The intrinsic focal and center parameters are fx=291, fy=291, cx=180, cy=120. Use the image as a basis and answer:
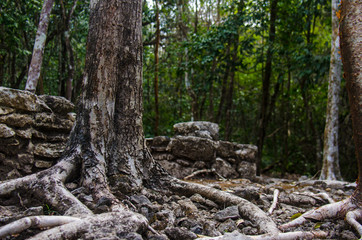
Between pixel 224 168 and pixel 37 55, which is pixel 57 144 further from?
pixel 224 168

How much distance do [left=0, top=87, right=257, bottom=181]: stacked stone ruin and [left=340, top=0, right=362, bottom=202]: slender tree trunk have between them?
3174 mm

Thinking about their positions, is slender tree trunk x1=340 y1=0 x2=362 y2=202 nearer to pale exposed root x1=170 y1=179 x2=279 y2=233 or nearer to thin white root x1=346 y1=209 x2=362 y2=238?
thin white root x1=346 y1=209 x2=362 y2=238

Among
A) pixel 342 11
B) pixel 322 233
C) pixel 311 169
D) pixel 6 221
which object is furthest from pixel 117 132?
pixel 311 169

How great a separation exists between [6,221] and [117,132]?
1.23 m

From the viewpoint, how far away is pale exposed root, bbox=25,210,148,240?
1.72 m

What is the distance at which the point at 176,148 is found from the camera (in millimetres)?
5512

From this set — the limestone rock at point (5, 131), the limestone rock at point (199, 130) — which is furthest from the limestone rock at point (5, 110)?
the limestone rock at point (199, 130)

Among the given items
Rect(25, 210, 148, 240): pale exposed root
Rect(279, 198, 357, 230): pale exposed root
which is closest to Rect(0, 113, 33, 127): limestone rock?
Rect(25, 210, 148, 240): pale exposed root

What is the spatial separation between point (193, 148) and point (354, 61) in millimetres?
3372

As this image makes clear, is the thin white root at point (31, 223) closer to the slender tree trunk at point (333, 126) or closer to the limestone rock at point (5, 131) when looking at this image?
the limestone rock at point (5, 131)

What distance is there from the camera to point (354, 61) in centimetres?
251

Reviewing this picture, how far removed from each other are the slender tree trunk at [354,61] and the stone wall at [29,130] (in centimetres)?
349

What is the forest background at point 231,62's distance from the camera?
309 inches

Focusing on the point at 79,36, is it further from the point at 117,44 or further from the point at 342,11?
the point at 342,11
